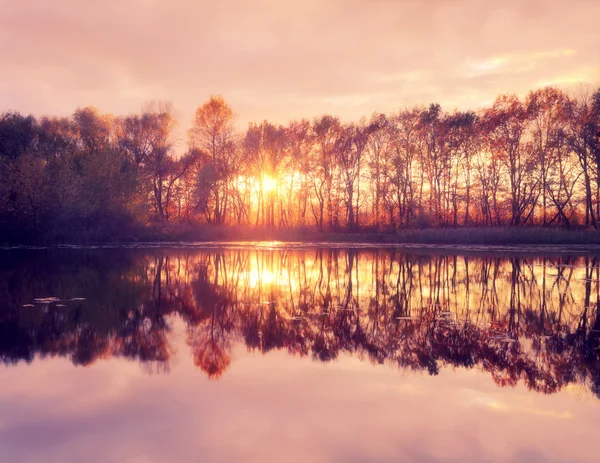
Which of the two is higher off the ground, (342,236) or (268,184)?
(268,184)

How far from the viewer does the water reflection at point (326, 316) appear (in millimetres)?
9516

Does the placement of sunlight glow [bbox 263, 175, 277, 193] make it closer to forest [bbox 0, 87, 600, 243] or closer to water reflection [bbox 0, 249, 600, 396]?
forest [bbox 0, 87, 600, 243]

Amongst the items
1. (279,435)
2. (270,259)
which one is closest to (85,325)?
(279,435)

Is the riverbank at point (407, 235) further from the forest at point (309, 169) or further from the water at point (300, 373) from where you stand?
the water at point (300, 373)

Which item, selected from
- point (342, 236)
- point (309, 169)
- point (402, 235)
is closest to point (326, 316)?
point (402, 235)

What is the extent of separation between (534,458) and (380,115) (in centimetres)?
4995

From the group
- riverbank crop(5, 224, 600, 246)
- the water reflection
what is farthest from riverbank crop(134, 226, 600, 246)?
the water reflection

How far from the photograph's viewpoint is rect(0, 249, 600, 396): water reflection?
9.52 metres

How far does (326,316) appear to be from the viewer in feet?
42.4

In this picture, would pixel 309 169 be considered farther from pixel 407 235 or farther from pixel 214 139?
pixel 407 235

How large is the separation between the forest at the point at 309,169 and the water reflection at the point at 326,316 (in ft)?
76.3

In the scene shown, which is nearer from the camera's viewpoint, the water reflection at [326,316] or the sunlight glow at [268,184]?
the water reflection at [326,316]

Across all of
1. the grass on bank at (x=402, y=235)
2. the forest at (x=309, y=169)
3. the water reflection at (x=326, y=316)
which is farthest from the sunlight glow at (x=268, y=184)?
the water reflection at (x=326, y=316)

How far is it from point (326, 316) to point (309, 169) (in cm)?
4342
